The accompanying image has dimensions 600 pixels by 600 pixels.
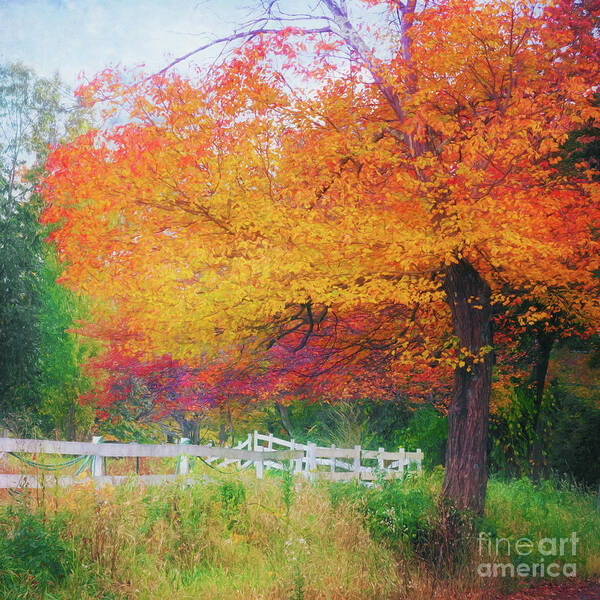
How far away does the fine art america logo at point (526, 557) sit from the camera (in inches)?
405

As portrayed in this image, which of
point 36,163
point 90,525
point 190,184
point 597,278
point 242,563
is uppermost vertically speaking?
point 36,163

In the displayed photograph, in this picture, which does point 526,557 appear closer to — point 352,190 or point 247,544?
point 247,544

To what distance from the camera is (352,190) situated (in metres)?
11.5

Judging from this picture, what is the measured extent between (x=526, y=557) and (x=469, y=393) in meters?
2.82

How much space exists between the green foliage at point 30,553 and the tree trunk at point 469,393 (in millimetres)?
6801

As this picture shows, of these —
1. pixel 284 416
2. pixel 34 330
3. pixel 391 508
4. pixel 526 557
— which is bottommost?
pixel 526 557

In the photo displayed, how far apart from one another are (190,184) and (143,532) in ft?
17.8

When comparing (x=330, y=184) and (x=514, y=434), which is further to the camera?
(x=514, y=434)

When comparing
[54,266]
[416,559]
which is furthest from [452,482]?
[54,266]

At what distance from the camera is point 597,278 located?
12.5 m

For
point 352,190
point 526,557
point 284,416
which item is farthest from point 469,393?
point 284,416

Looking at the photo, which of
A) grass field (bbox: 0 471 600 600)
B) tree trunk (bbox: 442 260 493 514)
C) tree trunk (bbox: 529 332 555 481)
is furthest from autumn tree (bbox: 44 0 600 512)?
tree trunk (bbox: 529 332 555 481)

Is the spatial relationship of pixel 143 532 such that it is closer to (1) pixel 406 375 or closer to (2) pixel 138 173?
(2) pixel 138 173

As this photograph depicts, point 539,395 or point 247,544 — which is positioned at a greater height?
point 539,395
